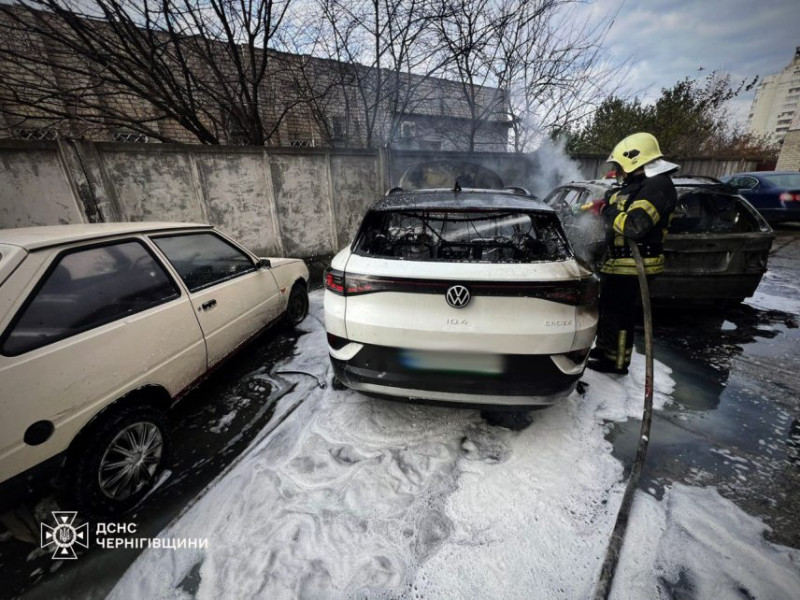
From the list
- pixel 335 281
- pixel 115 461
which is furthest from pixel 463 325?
pixel 115 461

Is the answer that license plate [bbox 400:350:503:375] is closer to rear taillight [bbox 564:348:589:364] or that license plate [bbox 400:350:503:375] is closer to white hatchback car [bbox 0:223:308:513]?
rear taillight [bbox 564:348:589:364]

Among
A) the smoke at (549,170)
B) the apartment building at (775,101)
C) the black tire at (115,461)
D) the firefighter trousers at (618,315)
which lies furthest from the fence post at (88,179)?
the apartment building at (775,101)

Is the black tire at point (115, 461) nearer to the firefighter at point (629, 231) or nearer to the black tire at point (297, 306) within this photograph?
the black tire at point (297, 306)

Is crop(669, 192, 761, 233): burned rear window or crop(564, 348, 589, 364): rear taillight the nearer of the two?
crop(564, 348, 589, 364): rear taillight

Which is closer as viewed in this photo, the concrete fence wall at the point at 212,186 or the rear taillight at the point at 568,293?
the rear taillight at the point at 568,293

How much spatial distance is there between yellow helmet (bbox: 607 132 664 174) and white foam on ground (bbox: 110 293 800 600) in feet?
7.01

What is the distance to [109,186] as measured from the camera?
5.03 m

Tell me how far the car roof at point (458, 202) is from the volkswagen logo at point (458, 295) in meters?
0.66

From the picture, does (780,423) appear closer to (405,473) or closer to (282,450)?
(405,473)

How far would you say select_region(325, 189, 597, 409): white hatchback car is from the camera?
1859 mm

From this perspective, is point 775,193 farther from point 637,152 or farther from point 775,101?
point 775,101

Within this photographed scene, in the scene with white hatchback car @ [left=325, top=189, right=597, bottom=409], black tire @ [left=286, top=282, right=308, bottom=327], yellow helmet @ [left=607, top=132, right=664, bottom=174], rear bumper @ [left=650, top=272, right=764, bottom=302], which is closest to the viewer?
white hatchback car @ [left=325, top=189, right=597, bottom=409]

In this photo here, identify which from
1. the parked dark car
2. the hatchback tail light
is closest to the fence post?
the hatchback tail light

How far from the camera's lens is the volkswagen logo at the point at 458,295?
1846 mm
